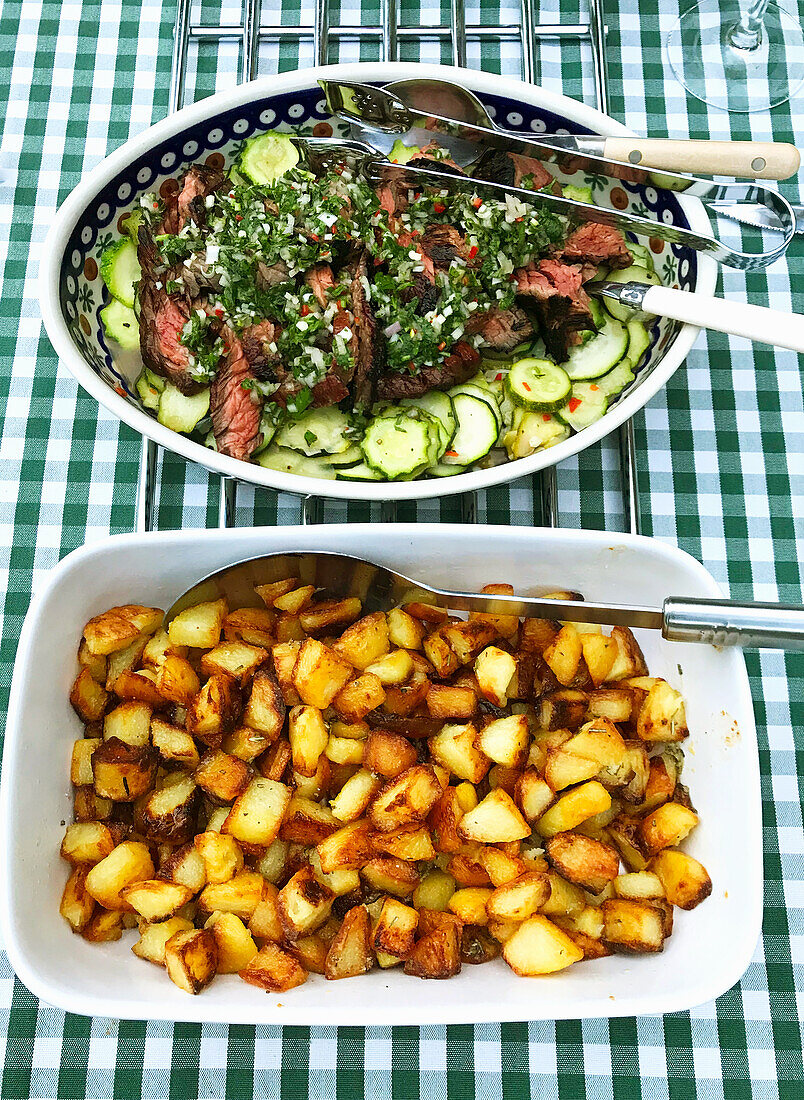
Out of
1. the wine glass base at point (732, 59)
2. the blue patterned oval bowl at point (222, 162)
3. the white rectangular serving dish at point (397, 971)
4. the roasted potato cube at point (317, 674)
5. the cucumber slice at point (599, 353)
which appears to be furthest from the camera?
the wine glass base at point (732, 59)

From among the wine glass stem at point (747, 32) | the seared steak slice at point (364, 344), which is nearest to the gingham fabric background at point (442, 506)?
the wine glass stem at point (747, 32)

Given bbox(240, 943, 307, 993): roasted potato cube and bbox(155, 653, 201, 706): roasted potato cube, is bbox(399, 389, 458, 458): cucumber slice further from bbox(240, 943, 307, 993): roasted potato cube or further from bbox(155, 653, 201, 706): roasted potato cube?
bbox(240, 943, 307, 993): roasted potato cube

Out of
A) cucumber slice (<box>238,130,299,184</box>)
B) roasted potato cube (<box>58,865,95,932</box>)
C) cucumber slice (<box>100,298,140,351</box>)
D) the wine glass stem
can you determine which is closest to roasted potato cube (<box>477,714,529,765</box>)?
roasted potato cube (<box>58,865,95,932</box>)

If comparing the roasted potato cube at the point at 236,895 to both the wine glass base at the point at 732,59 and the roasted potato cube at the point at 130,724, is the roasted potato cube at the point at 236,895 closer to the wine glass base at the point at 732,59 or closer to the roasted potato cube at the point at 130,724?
the roasted potato cube at the point at 130,724

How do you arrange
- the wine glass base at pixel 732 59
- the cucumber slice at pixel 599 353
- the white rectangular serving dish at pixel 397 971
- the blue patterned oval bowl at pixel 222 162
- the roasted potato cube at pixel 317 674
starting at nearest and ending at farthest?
1. the white rectangular serving dish at pixel 397 971
2. the roasted potato cube at pixel 317 674
3. the blue patterned oval bowl at pixel 222 162
4. the cucumber slice at pixel 599 353
5. the wine glass base at pixel 732 59

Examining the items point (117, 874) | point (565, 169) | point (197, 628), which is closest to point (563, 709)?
point (197, 628)

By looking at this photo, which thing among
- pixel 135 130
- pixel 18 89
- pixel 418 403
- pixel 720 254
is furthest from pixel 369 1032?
pixel 18 89

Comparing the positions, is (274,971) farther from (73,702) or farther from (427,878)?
(73,702)
